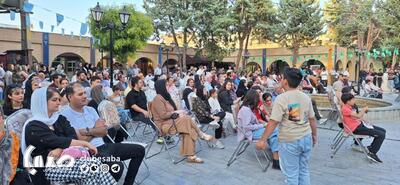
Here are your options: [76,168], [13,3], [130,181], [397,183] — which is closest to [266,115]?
[397,183]

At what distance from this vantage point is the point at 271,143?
5.88 m

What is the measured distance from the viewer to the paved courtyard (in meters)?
5.16

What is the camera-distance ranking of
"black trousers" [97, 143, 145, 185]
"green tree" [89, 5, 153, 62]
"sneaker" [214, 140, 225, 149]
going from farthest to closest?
"green tree" [89, 5, 153, 62] < "sneaker" [214, 140, 225, 149] < "black trousers" [97, 143, 145, 185]

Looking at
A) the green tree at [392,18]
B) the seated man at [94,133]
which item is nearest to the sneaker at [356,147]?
the seated man at [94,133]

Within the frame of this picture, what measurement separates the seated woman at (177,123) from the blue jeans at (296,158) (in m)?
2.22

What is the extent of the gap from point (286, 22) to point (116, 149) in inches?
1299

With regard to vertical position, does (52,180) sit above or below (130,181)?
above

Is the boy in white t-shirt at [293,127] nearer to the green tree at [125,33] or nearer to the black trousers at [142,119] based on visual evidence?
the black trousers at [142,119]

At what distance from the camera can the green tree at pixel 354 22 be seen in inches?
1454

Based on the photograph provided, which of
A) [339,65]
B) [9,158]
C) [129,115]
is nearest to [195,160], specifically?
[129,115]

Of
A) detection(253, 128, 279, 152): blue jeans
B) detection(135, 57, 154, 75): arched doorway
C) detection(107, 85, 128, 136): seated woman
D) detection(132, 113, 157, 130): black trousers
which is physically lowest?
detection(253, 128, 279, 152): blue jeans

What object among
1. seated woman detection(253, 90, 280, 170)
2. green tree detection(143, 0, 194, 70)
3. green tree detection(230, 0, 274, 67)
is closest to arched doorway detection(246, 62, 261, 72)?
green tree detection(230, 0, 274, 67)

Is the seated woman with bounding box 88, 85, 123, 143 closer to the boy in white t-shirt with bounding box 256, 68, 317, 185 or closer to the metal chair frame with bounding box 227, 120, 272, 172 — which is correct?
the metal chair frame with bounding box 227, 120, 272, 172

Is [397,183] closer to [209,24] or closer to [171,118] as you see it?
[171,118]
